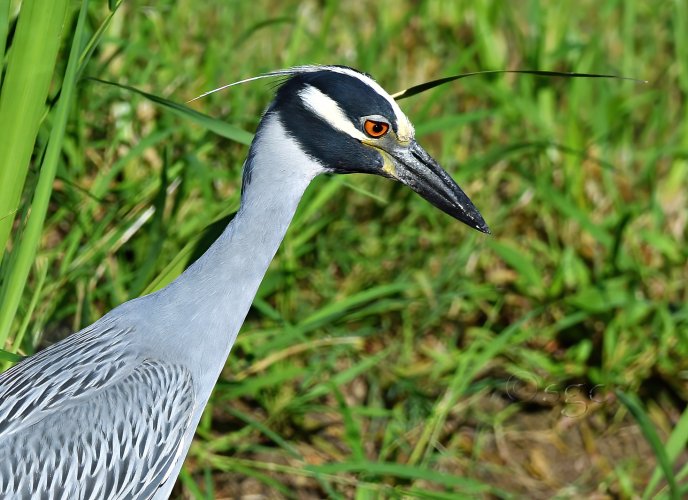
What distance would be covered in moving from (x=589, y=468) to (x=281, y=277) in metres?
1.22

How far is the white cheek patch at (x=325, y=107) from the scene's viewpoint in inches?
108

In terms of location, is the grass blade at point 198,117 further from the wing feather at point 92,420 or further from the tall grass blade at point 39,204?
the wing feather at point 92,420

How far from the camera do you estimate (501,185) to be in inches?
180

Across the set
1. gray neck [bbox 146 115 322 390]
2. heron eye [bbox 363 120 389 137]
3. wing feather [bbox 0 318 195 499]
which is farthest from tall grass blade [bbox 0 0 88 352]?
heron eye [bbox 363 120 389 137]

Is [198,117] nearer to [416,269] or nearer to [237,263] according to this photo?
[237,263]

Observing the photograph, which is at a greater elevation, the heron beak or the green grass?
the heron beak

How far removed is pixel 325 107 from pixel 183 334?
0.67 metres

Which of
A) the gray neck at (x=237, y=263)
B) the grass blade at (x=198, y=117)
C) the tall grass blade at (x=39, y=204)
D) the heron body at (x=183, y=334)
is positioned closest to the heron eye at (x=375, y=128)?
the heron body at (x=183, y=334)

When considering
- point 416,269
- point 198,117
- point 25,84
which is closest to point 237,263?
point 198,117

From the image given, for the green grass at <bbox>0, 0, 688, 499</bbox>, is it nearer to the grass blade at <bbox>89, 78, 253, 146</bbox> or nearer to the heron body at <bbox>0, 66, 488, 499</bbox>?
the grass blade at <bbox>89, 78, 253, 146</bbox>

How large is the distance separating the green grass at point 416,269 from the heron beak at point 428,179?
431 millimetres

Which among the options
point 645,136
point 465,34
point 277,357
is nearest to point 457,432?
point 277,357

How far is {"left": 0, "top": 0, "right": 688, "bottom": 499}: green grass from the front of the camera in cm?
343

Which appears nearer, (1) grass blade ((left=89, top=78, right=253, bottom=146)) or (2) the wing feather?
(2) the wing feather
